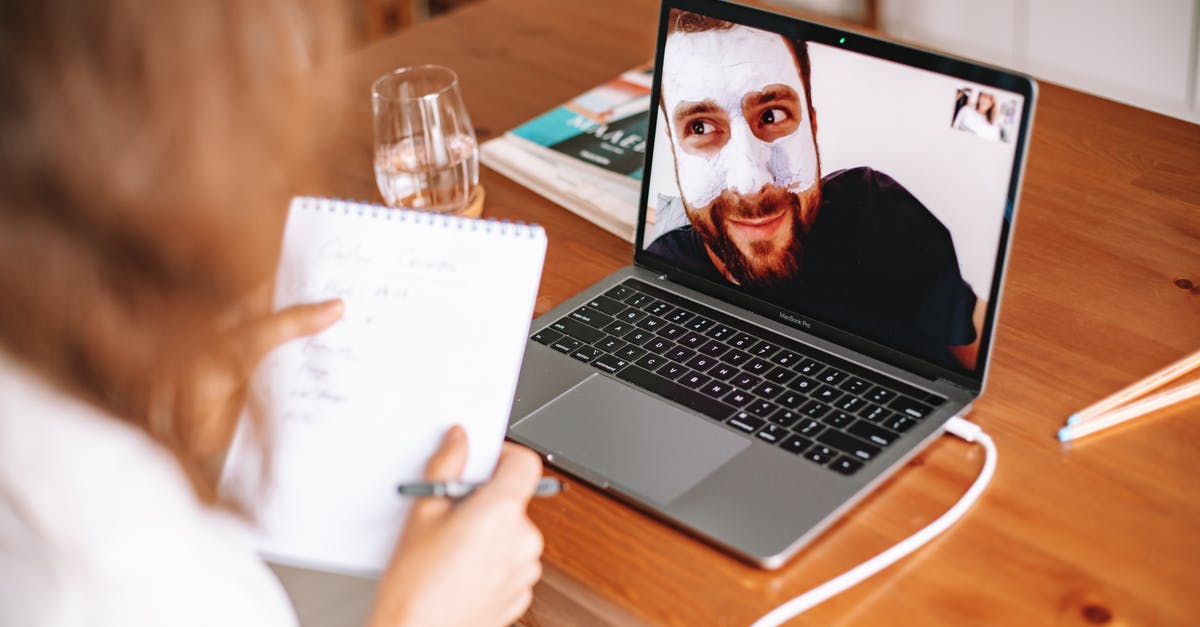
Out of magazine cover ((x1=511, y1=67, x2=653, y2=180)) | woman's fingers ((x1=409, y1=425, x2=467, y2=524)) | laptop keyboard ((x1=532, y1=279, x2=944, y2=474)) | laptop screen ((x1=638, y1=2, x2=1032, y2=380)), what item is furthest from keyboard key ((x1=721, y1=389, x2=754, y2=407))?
magazine cover ((x1=511, y1=67, x2=653, y2=180))

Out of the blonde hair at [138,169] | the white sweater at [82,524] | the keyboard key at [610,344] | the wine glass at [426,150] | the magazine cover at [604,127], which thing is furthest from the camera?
the magazine cover at [604,127]

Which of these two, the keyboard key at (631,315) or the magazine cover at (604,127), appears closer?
the keyboard key at (631,315)

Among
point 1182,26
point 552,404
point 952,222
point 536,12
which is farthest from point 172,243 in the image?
point 1182,26

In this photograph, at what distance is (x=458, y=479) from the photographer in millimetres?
729

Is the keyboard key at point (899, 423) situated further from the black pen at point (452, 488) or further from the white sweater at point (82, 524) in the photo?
the white sweater at point (82, 524)

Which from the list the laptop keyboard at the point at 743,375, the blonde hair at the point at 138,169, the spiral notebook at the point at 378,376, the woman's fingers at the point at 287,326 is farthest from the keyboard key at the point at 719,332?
the blonde hair at the point at 138,169

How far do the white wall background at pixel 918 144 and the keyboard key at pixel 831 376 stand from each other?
0.39 ft

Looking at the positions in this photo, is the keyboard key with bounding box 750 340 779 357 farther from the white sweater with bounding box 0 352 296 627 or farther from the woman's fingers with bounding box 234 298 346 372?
the white sweater with bounding box 0 352 296 627

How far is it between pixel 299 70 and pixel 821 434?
1.47 feet

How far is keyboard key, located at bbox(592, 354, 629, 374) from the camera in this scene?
2.92 feet

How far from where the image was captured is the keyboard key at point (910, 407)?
81 centimetres

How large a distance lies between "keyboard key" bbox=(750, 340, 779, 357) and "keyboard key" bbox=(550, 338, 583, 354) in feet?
0.48

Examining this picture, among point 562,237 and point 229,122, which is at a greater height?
point 229,122

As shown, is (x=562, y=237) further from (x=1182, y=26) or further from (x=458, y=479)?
(x=1182, y=26)
